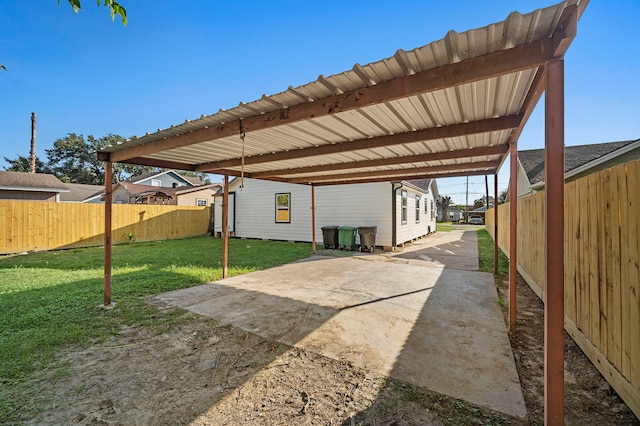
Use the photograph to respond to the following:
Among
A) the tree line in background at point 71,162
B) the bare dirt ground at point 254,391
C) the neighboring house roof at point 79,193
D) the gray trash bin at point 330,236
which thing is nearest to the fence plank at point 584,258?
the bare dirt ground at point 254,391

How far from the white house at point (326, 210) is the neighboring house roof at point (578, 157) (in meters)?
4.98

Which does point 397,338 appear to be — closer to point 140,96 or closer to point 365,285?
point 365,285

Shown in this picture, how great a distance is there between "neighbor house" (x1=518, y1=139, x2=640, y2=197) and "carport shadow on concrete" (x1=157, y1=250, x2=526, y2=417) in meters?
6.38

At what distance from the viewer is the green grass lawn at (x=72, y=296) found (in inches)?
109

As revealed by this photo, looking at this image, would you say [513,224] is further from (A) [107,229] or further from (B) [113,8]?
(A) [107,229]

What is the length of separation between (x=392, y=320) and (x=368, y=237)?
6.55m

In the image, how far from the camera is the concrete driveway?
2428 mm

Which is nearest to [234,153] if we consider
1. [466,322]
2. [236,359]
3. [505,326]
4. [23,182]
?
[236,359]

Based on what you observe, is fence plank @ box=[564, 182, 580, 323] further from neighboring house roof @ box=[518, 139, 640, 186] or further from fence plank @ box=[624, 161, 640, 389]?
neighboring house roof @ box=[518, 139, 640, 186]

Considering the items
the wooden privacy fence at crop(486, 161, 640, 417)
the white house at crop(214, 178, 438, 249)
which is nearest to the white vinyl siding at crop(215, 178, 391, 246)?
the white house at crop(214, 178, 438, 249)

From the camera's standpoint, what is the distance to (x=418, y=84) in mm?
2088

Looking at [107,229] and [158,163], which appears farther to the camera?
[158,163]

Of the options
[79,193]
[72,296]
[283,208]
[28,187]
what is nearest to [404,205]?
[283,208]

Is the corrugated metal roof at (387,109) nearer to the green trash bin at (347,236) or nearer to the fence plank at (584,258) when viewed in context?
the fence plank at (584,258)
